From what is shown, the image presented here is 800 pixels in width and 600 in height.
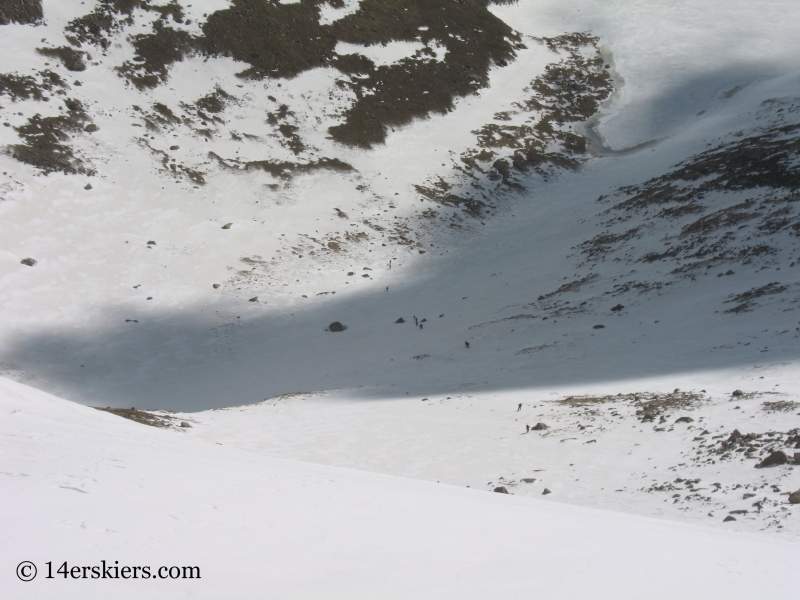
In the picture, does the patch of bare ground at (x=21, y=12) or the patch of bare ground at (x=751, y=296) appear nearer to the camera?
the patch of bare ground at (x=751, y=296)

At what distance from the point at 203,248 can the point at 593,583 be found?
91.0ft

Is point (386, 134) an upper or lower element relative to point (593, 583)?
upper

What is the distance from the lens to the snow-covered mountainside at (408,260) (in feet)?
29.1

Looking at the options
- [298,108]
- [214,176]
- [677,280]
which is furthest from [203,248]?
[677,280]

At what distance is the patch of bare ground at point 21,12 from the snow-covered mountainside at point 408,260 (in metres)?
0.16

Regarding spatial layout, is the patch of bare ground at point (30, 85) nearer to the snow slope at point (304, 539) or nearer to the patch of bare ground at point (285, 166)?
the patch of bare ground at point (285, 166)

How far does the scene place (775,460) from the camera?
8336mm

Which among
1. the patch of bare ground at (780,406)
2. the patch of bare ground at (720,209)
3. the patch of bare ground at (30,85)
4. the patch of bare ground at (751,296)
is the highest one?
the patch of bare ground at (30,85)

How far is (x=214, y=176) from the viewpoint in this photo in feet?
110

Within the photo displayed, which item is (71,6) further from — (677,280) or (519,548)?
(519,548)

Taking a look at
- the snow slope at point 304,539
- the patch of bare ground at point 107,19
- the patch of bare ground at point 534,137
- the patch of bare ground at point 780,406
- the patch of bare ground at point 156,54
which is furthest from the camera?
the patch of bare ground at point 534,137

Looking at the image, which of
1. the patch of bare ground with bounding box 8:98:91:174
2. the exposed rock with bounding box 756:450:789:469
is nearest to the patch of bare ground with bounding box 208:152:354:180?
the patch of bare ground with bounding box 8:98:91:174

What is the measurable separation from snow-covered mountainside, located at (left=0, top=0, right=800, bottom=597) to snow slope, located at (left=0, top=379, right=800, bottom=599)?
0.08 meters

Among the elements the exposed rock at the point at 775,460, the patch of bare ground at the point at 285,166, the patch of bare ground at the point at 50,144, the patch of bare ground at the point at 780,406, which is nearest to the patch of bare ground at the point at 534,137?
the patch of bare ground at the point at 285,166
